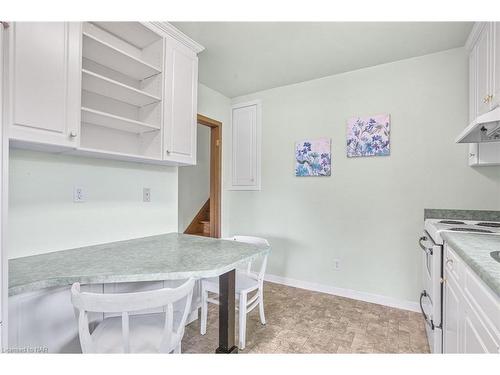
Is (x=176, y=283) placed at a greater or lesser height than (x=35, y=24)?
lesser

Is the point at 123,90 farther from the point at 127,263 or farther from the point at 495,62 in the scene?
the point at 495,62

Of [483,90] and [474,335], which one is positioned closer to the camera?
[474,335]

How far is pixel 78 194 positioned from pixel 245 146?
7.29 ft

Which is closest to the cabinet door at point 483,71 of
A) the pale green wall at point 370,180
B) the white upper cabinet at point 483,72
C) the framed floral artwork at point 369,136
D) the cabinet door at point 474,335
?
the white upper cabinet at point 483,72

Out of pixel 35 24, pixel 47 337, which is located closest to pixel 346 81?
pixel 35 24

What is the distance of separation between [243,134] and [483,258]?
2.90 m

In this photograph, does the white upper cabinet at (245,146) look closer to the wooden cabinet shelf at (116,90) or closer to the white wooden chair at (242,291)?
the white wooden chair at (242,291)

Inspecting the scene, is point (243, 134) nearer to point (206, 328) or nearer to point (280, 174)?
point (280, 174)

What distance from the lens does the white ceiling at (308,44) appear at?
199 centimetres

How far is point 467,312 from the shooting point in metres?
1.09

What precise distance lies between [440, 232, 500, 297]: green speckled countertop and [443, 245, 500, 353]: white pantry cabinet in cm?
5

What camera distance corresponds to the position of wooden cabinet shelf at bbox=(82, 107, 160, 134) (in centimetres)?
162

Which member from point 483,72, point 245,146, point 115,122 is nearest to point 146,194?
point 115,122

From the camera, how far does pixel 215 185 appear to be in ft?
11.4
